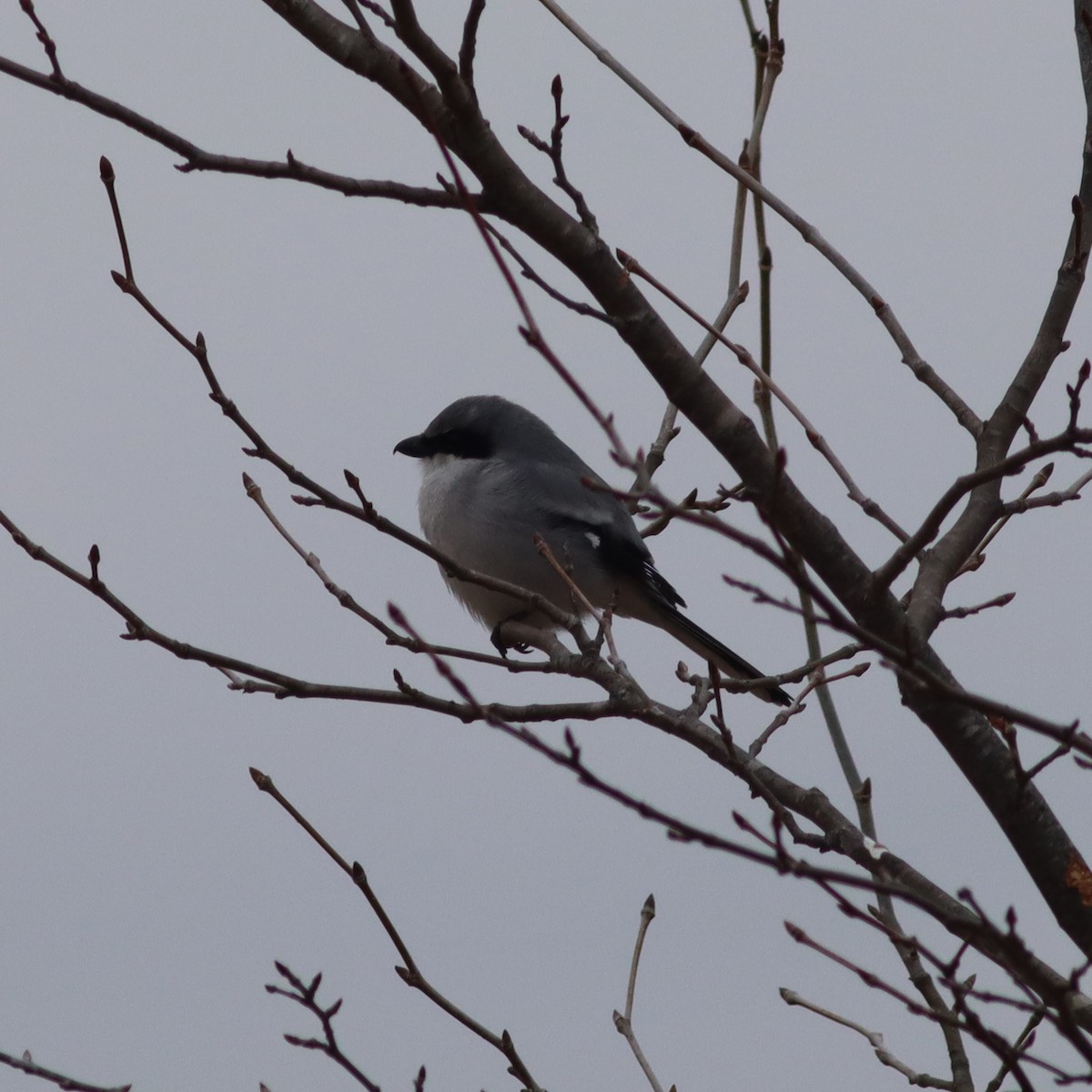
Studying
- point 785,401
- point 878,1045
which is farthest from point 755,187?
point 878,1045

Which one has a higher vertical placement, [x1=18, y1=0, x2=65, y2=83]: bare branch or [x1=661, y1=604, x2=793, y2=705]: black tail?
[x1=661, y1=604, x2=793, y2=705]: black tail

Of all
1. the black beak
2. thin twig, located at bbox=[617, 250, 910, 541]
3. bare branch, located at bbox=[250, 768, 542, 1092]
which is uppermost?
the black beak

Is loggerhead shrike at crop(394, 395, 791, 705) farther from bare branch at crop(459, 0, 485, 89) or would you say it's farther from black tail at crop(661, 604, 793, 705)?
bare branch at crop(459, 0, 485, 89)

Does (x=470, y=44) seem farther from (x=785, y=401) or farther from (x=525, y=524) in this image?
(x=525, y=524)

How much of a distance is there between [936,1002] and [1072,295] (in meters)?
1.54

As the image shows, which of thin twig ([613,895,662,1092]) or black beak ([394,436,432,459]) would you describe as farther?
black beak ([394,436,432,459])

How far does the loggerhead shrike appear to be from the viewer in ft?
17.3

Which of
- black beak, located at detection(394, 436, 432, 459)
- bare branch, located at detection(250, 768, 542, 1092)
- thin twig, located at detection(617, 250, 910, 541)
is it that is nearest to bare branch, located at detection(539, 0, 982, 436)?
thin twig, located at detection(617, 250, 910, 541)

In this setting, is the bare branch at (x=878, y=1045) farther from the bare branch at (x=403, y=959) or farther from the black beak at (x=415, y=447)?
the black beak at (x=415, y=447)

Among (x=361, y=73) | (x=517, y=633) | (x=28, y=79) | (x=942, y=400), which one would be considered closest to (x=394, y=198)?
(x=361, y=73)

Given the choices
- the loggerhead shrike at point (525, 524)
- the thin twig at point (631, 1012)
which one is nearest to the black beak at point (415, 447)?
the loggerhead shrike at point (525, 524)

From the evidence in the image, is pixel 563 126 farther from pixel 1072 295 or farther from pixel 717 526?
pixel 717 526

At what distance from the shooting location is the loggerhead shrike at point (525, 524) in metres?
5.29

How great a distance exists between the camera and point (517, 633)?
4391 mm
